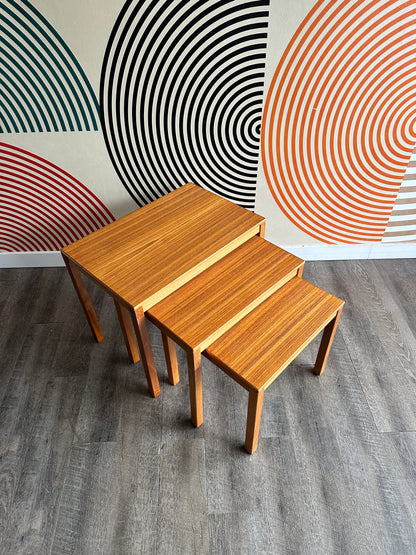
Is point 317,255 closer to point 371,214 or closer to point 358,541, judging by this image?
point 371,214

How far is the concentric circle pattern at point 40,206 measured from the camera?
2.03 metres

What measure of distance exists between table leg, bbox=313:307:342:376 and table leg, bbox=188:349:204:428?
569 millimetres

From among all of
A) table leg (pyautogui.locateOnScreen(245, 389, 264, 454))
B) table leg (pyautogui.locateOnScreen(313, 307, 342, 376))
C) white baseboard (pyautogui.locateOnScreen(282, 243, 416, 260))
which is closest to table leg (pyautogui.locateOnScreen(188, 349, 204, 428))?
table leg (pyautogui.locateOnScreen(245, 389, 264, 454))

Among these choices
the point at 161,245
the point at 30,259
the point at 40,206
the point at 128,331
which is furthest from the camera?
the point at 30,259

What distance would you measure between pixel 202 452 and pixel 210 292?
646 millimetres

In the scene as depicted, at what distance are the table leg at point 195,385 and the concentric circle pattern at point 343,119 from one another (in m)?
Answer: 1.15

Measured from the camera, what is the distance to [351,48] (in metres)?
1.74

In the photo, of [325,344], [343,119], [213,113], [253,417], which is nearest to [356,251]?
[343,119]

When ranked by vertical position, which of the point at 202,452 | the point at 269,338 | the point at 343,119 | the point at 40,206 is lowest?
the point at 202,452

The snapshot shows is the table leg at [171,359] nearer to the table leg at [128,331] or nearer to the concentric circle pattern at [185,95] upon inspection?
the table leg at [128,331]

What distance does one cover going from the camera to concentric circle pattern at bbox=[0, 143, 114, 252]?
6.67 ft

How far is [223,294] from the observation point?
151 centimetres

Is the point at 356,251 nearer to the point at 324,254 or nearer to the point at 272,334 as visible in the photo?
the point at 324,254

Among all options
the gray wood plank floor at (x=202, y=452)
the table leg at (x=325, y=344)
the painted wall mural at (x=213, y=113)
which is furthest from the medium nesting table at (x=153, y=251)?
the table leg at (x=325, y=344)
